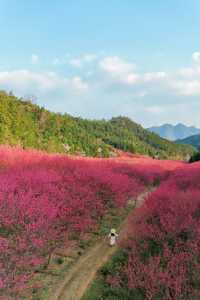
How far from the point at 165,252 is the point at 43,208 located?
481 centimetres

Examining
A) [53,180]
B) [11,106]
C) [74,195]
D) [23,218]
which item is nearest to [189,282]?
[23,218]

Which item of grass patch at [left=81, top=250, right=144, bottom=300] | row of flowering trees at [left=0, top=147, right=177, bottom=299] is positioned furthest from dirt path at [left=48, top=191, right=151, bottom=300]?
row of flowering trees at [left=0, top=147, right=177, bottom=299]

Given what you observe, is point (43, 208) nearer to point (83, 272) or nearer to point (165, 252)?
point (83, 272)

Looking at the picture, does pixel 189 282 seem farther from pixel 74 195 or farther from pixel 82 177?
pixel 82 177

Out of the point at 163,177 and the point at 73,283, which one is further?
the point at 163,177

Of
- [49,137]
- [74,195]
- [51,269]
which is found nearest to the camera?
[51,269]

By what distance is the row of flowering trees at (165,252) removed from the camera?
8891 mm

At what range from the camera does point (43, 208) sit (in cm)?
1155

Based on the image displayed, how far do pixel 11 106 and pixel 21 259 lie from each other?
5877 centimetres

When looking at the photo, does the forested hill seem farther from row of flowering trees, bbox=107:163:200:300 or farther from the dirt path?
row of flowering trees, bbox=107:163:200:300

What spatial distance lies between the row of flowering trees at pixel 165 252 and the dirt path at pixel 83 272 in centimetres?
126

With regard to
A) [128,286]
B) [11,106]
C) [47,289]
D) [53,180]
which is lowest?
[47,289]

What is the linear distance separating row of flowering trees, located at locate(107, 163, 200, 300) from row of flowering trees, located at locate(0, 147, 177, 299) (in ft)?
8.97

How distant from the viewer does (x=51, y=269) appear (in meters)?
12.8
